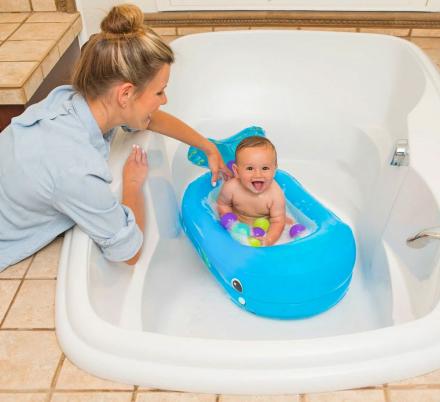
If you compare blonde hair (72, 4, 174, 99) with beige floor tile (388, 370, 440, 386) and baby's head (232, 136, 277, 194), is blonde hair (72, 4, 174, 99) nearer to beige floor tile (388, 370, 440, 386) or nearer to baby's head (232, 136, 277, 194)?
baby's head (232, 136, 277, 194)

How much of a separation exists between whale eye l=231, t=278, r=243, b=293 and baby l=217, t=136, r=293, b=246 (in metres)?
0.24

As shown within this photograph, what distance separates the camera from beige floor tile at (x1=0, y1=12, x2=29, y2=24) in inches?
75.7

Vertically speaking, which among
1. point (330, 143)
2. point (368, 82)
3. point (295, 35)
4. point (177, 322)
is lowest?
point (177, 322)

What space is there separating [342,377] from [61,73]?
57.6 inches

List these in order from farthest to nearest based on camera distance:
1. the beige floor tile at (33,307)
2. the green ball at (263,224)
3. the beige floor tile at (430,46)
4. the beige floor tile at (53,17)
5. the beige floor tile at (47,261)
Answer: the beige floor tile at (430,46) < the beige floor tile at (53,17) < the green ball at (263,224) < the beige floor tile at (47,261) < the beige floor tile at (33,307)

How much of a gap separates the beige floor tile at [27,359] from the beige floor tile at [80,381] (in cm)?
2

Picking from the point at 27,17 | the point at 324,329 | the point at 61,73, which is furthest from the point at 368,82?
the point at 27,17

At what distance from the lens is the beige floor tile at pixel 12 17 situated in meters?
1.92

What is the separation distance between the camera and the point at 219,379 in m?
0.87

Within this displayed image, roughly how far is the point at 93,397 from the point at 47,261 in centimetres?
36

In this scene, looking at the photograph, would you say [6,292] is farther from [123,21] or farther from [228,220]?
[228,220]

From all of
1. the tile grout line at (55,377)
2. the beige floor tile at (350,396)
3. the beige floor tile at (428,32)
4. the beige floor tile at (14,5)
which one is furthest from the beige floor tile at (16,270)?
the beige floor tile at (428,32)

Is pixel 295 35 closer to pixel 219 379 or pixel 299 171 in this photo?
pixel 299 171

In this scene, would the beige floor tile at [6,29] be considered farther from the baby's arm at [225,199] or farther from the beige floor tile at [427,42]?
the beige floor tile at [427,42]
